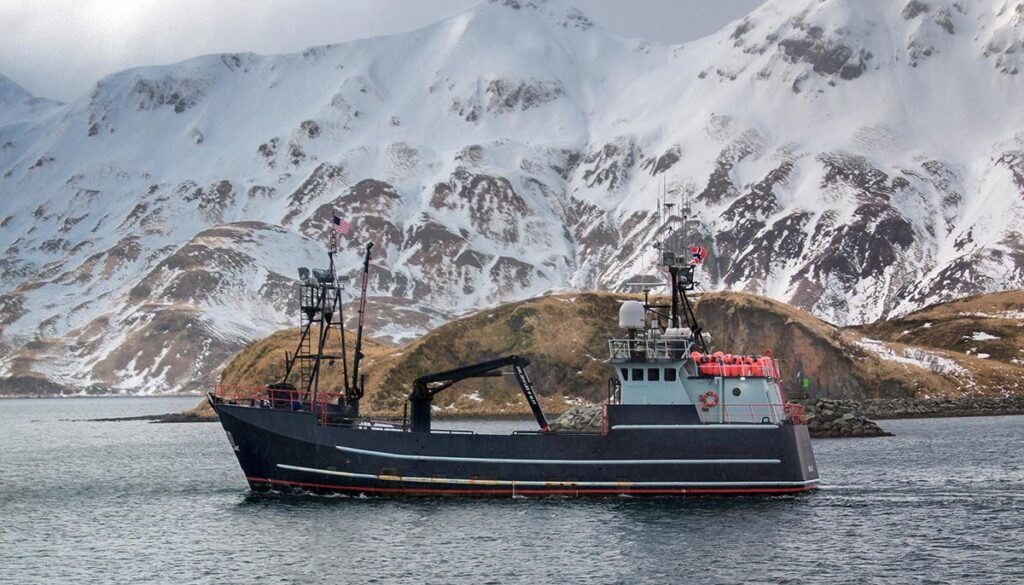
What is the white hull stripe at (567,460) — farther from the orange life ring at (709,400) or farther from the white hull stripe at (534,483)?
the orange life ring at (709,400)

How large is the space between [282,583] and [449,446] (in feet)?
54.7

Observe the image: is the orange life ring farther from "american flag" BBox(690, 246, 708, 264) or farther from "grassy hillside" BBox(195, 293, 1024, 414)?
"grassy hillside" BBox(195, 293, 1024, 414)

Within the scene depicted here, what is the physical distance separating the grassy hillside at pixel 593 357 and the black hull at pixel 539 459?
312 feet

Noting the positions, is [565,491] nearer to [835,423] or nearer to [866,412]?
[835,423]

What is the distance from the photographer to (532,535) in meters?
60.1

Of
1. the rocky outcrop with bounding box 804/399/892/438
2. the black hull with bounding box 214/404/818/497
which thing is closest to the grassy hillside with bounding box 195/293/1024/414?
the rocky outcrop with bounding box 804/399/892/438

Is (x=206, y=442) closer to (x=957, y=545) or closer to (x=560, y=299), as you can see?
(x=560, y=299)

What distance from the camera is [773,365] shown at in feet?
227

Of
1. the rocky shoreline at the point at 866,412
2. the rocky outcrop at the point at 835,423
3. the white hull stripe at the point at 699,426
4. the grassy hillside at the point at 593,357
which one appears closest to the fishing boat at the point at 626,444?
the white hull stripe at the point at 699,426

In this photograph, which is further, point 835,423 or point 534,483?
point 835,423

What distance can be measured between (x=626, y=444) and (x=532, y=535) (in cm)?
847

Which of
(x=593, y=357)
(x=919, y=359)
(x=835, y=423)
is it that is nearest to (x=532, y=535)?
(x=835, y=423)

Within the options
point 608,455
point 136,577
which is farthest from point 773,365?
point 136,577

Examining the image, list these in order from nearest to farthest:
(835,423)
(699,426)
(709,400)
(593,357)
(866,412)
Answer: (699,426) < (709,400) < (835,423) < (866,412) < (593,357)
